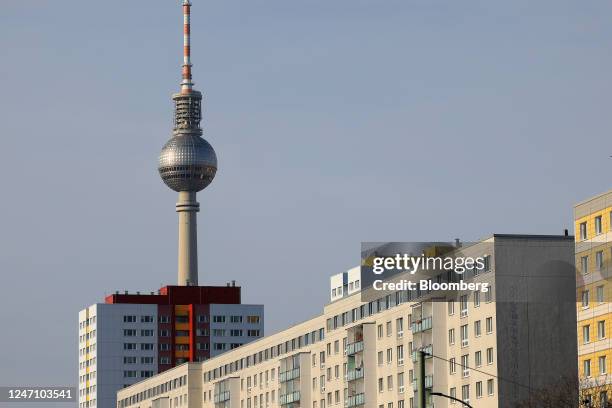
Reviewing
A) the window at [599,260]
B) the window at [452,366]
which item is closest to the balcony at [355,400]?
the window at [452,366]

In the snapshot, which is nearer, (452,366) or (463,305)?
(463,305)

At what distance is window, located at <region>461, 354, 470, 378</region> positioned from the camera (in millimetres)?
130250

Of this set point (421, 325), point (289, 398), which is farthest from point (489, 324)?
point (289, 398)

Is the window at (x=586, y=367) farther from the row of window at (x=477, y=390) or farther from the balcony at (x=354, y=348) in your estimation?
the balcony at (x=354, y=348)

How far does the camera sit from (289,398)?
6767 inches

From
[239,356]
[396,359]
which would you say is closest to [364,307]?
[396,359]

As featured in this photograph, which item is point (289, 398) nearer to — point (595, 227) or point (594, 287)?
point (594, 287)

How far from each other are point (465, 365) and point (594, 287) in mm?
22808

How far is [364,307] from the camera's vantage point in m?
153

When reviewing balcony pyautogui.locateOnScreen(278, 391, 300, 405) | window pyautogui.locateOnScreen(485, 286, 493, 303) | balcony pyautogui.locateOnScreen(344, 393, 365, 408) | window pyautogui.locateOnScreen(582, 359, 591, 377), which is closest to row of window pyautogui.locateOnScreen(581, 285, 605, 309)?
window pyautogui.locateOnScreen(582, 359, 591, 377)

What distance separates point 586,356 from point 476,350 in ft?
62.9

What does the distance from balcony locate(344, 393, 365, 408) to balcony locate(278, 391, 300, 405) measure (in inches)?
600

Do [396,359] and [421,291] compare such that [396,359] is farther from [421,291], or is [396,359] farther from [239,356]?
[239,356]

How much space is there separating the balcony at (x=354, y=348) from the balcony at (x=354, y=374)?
62.7 inches
